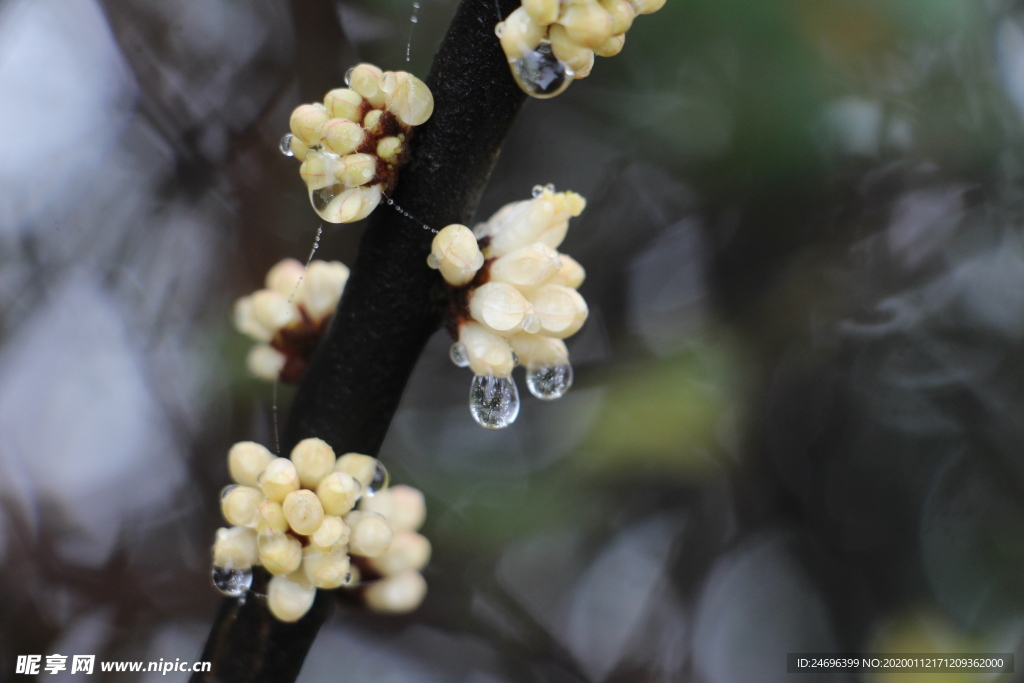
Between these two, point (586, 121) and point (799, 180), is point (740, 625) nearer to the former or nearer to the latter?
point (799, 180)

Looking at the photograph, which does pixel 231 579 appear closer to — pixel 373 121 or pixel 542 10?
pixel 373 121

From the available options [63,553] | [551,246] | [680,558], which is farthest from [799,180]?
[63,553]

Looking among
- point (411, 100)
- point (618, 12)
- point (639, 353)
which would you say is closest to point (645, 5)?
point (618, 12)

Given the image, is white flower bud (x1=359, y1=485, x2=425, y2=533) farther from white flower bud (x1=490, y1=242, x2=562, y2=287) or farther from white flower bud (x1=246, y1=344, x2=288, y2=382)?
white flower bud (x1=490, y1=242, x2=562, y2=287)

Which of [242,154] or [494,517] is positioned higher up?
[242,154]

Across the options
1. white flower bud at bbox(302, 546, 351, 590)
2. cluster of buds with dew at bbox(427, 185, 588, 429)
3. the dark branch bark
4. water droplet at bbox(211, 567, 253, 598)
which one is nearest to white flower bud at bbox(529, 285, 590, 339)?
cluster of buds with dew at bbox(427, 185, 588, 429)

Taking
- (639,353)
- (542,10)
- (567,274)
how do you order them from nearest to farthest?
(542,10) < (567,274) < (639,353)

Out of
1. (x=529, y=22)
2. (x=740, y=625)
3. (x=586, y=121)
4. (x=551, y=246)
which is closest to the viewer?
(x=529, y=22)
